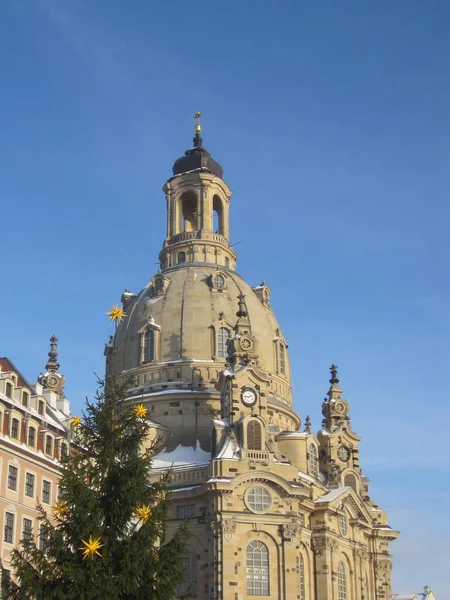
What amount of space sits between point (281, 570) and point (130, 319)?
108 ft

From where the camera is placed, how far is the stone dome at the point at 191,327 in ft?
299

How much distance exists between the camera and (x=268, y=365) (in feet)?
313

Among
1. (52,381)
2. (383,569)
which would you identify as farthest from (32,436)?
(383,569)

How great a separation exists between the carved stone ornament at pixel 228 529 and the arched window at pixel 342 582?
16.0 meters

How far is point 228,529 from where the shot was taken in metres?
75.8

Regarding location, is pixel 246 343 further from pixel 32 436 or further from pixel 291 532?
pixel 32 436

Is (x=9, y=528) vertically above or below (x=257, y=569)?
above

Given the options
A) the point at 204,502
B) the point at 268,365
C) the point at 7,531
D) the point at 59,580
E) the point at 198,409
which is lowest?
the point at 59,580

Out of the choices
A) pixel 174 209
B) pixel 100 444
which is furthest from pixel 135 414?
pixel 174 209

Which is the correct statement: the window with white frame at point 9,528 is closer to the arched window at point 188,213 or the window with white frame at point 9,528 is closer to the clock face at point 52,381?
the clock face at point 52,381

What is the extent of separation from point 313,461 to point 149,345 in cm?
2048

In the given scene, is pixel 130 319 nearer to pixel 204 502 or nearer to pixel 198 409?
pixel 198 409

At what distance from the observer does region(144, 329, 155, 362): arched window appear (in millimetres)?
92375

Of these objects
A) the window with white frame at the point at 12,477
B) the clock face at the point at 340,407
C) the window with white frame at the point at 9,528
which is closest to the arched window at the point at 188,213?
the clock face at the point at 340,407
